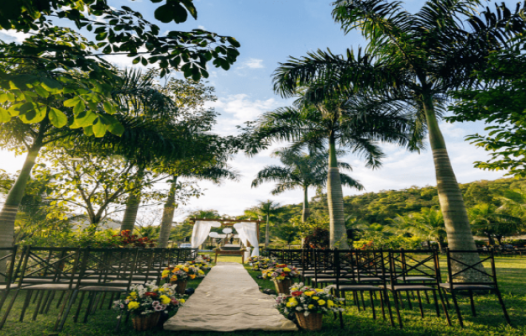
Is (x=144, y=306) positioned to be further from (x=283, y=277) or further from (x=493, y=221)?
(x=493, y=221)

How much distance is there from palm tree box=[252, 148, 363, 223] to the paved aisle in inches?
518

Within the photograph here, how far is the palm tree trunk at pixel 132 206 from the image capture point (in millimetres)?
8570

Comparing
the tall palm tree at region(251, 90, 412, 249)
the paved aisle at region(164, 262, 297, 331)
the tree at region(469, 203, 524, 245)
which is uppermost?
the tall palm tree at region(251, 90, 412, 249)

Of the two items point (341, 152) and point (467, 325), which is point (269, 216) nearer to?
point (341, 152)

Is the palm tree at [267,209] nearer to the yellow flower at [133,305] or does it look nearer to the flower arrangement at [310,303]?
the flower arrangement at [310,303]

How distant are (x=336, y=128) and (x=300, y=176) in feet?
32.3

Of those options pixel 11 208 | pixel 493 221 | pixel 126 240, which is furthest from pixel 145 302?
pixel 493 221

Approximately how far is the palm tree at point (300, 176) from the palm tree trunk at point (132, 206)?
1086 cm

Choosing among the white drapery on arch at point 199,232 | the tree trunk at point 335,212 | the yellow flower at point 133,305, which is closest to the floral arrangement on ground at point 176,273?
the yellow flower at point 133,305

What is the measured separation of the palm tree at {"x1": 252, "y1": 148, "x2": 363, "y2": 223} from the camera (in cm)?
1917

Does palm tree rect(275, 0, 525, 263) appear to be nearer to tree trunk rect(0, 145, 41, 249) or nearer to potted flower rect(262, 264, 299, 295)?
potted flower rect(262, 264, 299, 295)

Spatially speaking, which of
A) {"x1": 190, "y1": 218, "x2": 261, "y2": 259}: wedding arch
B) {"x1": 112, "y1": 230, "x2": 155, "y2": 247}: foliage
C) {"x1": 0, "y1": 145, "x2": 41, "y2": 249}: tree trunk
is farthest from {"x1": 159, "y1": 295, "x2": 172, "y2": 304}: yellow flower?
{"x1": 190, "y1": 218, "x2": 261, "y2": 259}: wedding arch

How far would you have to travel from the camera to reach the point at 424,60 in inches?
285

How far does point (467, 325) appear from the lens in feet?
12.9
